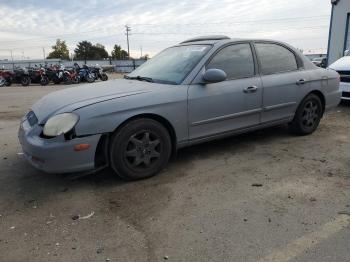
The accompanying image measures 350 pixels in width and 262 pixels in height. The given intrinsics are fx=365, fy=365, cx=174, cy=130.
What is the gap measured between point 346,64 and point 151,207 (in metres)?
7.00

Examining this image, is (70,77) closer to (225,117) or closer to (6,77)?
(6,77)

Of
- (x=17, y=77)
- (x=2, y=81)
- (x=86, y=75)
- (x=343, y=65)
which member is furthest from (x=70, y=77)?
(x=343, y=65)

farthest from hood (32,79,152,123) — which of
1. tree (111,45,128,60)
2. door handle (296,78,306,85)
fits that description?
tree (111,45,128,60)

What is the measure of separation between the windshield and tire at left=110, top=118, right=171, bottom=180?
0.72 m

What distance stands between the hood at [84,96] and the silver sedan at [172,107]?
0.05 ft

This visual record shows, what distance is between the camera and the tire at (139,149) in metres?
3.90

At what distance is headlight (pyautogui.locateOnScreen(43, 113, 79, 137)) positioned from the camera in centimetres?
366

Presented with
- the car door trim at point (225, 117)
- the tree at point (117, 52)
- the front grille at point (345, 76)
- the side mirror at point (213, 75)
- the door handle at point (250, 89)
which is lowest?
the tree at point (117, 52)

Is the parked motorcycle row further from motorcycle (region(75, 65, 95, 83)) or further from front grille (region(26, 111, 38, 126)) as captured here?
front grille (region(26, 111, 38, 126))

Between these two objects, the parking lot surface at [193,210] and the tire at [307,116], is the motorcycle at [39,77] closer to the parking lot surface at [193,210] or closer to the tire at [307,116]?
the parking lot surface at [193,210]

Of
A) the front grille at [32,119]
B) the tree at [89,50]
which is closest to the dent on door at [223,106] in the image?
the front grille at [32,119]

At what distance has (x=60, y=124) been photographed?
3.69 metres

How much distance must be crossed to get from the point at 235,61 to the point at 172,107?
4.12ft

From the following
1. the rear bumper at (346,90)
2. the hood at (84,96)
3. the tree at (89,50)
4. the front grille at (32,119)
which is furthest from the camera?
the tree at (89,50)
